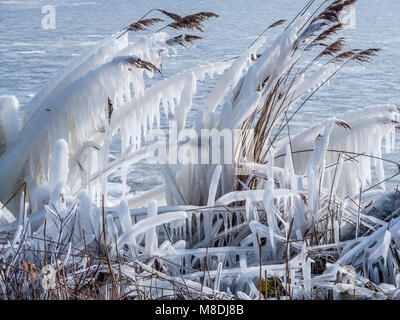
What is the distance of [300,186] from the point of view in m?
2.20

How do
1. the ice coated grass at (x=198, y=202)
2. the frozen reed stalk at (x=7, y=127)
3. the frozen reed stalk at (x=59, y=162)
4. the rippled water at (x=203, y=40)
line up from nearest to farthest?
the ice coated grass at (x=198, y=202) < the frozen reed stalk at (x=59, y=162) < the frozen reed stalk at (x=7, y=127) < the rippled water at (x=203, y=40)

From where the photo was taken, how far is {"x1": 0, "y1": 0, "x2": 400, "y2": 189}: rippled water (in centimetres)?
601

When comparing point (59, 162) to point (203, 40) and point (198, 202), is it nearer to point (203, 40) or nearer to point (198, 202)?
point (198, 202)

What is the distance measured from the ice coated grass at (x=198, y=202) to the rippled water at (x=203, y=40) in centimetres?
152

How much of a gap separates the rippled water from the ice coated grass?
59.7 inches

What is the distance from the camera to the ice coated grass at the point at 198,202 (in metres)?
1.81

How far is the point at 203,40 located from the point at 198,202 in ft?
21.9

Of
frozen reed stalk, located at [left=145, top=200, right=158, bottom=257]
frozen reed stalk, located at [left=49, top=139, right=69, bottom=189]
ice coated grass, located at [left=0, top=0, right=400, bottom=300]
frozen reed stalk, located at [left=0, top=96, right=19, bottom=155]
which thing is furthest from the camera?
frozen reed stalk, located at [left=0, top=96, right=19, bottom=155]

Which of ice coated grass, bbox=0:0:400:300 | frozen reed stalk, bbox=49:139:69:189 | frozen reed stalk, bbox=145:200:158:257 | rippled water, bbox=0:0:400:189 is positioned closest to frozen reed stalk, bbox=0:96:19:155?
ice coated grass, bbox=0:0:400:300

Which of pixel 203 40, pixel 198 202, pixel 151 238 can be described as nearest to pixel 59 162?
pixel 151 238

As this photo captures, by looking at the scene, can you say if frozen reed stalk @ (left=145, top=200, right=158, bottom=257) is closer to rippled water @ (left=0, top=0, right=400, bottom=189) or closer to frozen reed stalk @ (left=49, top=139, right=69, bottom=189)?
frozen reed stalk @ (left=49, top=139, right=69, bottom=189)

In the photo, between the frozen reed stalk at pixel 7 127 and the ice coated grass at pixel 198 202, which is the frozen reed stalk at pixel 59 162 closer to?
the ice coated grass at pixel 198 202

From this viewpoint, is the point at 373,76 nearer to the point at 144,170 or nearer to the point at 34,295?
the point at 144,170

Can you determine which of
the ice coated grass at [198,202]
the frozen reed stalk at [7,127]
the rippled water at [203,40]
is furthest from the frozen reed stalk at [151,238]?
the rippled water at [203,40]
